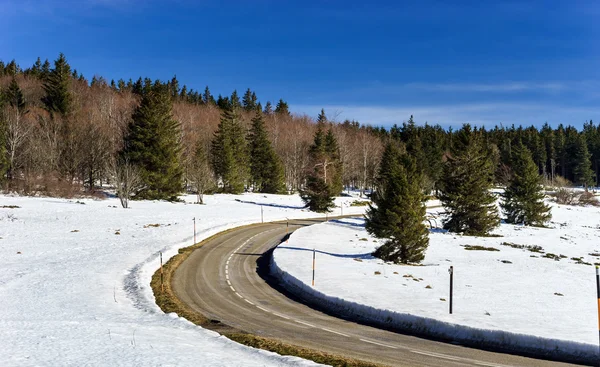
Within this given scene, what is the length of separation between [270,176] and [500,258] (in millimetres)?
53361

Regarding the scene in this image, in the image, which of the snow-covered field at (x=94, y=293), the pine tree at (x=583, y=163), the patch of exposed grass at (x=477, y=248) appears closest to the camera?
the snow-covered field at (x=94, y=293)

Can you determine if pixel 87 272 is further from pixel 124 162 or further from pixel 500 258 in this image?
pixel 124 162

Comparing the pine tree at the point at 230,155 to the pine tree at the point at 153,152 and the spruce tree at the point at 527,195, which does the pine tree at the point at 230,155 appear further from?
the spruce tree at the point at 527,195

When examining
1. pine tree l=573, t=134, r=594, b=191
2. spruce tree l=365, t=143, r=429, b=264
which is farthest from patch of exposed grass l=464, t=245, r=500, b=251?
pine tree l=573, t=134, r=594, b=191

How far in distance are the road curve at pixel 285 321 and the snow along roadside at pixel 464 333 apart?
2.09 feet

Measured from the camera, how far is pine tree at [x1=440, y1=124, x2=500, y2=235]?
41.8 m

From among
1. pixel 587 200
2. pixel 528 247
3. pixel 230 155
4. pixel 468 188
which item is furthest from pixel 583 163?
pixel 528 247

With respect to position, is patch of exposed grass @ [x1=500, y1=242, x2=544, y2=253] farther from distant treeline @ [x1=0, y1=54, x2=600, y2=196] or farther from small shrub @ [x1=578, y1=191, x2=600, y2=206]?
small shrub @ [x1=578, y1=191, x2=600, y2=206]

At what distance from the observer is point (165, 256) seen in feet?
83.6

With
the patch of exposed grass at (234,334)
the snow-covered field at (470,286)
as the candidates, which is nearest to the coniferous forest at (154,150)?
the snow-covered field at (470,286)

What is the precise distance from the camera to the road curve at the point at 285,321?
11.0 metres

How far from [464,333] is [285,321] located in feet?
18.7

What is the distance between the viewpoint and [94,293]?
17125 mm

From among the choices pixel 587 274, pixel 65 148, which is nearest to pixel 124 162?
pixel 65 148
